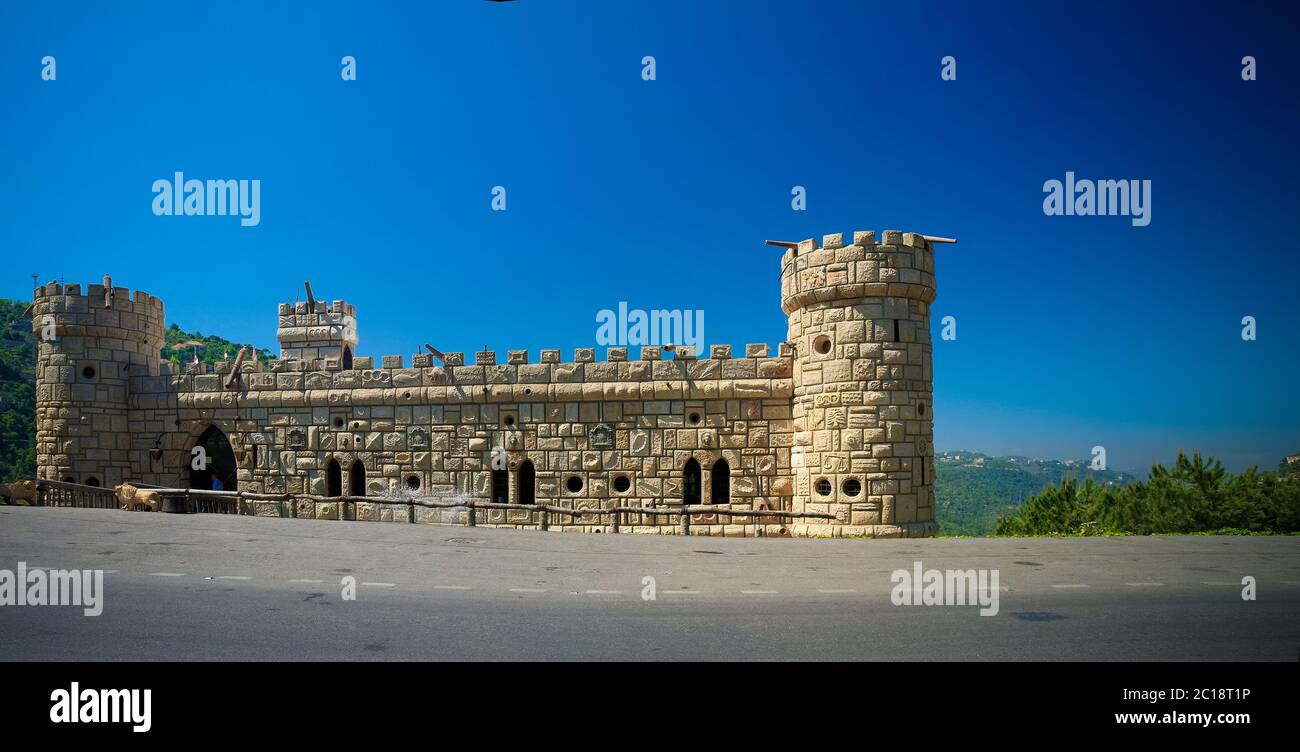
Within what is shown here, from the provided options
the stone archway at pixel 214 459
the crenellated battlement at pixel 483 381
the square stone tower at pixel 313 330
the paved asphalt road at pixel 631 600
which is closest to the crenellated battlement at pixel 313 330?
the square stone tower at pixel 313 330

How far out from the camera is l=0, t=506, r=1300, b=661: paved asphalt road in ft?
19.8

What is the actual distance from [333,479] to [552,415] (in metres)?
7.10

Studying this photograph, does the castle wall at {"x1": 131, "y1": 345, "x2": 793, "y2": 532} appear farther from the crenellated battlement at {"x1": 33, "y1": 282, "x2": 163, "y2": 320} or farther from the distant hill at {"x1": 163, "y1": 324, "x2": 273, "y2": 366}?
the distant hill at {"x1": 163, "y1": 324, "x2": 273, "y2": 366}

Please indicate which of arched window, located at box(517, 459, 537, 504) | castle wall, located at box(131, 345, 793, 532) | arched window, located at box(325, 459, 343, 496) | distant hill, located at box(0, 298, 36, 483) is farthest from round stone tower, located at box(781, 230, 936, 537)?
distant hill, located at box(0, 298, 36, 483)

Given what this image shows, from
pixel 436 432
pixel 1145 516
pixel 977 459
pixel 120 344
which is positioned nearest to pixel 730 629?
pixel 436 432

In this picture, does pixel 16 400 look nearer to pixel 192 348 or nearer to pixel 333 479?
pixel 192 348

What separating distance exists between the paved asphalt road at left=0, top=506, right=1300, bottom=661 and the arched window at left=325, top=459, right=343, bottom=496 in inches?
225

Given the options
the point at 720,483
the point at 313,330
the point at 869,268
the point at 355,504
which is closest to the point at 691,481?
the point at 720,483

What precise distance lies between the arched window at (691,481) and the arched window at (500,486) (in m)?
4.89

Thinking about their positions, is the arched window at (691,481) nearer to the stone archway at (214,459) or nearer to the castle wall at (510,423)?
the castle wall at (510,423)

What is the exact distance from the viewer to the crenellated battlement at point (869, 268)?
14531 millimetres

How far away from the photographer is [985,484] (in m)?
103
